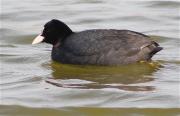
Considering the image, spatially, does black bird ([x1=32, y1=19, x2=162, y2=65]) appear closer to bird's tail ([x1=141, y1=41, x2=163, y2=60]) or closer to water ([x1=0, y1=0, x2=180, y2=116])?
bird's tail ([x1=141, y1=41, x2=163, y2=60])

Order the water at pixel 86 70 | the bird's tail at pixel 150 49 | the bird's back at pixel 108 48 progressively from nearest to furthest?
the water at pixel 86 70 → the bird's back at pixel 108 48 → the bird's tail at pixel 150 49

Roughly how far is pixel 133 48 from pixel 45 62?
1.48m

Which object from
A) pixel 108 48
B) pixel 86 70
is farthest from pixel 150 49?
pixel 86 70

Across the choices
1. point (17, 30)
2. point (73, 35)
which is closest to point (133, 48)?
point (73, 35)

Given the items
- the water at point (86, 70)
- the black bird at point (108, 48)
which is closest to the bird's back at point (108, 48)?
the black bird at point (108, 48)

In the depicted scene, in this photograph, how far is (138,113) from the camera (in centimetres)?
873

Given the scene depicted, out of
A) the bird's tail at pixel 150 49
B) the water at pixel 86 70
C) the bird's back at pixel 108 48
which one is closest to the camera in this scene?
the water at pixel 86 70

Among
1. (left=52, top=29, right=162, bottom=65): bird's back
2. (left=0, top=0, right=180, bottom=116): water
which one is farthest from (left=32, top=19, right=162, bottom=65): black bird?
(left=0, top=0, right=180, bottom=116): water

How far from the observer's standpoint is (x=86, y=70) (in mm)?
11328

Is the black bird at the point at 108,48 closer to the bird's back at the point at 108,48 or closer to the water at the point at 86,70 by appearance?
the bird's back at the point at 108,48

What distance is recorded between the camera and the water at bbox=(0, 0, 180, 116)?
910 centimetres

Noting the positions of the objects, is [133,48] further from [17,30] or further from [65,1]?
[65,1]

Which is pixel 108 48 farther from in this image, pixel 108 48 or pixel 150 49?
pixel 150 49

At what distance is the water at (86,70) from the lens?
358 inches
